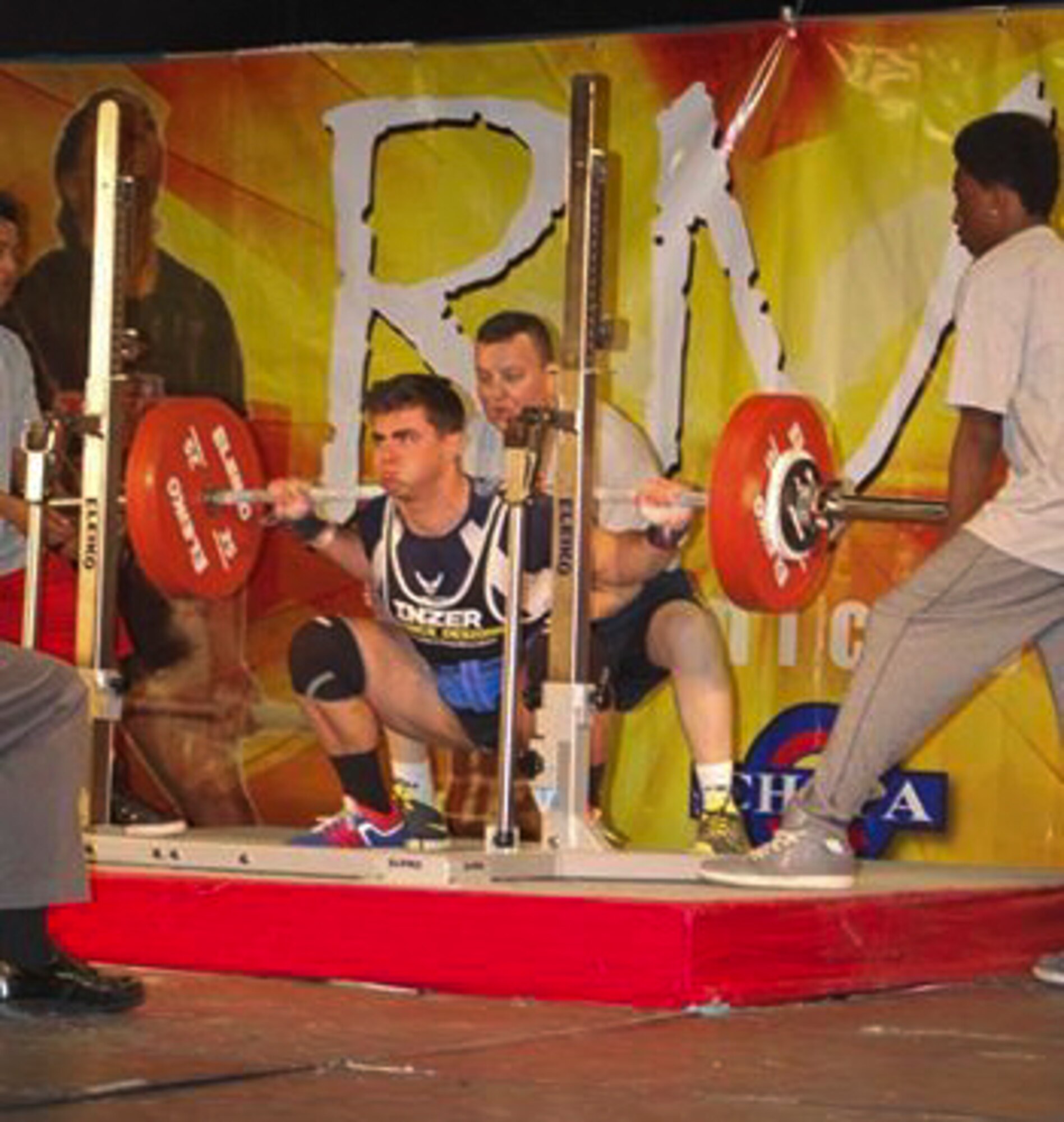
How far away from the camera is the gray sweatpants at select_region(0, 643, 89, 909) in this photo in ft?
17.0

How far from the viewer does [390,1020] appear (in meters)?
5.49

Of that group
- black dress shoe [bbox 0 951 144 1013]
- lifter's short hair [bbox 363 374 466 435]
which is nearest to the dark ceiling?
lifter's short hair [bbox 363 374 466 435]

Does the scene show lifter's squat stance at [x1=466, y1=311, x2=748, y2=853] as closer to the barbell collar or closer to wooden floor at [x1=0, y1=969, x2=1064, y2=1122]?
the barbell collar

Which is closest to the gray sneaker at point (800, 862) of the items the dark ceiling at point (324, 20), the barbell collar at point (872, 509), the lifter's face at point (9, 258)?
the barbell collar at point (872, 509)

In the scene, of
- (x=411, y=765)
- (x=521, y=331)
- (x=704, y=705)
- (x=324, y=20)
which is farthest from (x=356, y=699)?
(x=324, y=20)

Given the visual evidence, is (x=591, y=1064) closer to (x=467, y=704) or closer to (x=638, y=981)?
(x=638, y=981)

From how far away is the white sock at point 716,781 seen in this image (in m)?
6.80

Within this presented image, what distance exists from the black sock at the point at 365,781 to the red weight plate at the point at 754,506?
1063mm

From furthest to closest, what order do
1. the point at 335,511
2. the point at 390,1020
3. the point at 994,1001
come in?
the point at 335,511 → the point at 994,1001 → the point at 390,1020

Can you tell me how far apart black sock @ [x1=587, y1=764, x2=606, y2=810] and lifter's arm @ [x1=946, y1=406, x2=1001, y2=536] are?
4.88 feet

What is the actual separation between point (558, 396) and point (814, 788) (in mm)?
952

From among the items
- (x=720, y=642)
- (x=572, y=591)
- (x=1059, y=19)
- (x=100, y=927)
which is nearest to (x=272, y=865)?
(x=100, y=927)

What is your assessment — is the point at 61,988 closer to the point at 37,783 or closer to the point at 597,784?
the point at 37,783

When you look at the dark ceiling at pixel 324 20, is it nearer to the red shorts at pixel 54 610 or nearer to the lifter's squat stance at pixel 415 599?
the lifter's squat stance at pixel 415 599
